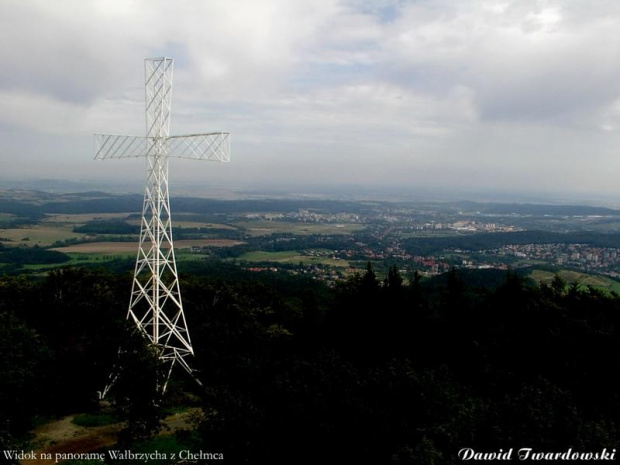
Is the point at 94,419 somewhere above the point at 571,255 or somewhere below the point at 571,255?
above

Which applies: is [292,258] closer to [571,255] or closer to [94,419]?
[571,255]

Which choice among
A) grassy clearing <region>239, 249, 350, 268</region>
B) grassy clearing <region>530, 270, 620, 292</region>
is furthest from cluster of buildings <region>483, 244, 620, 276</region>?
grassy clearing <region>239, 249, 350, 268</region>

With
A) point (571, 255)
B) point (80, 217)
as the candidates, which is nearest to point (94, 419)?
point (571, 255)

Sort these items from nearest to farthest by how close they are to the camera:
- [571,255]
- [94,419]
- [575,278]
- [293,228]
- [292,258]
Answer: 1. [94,419]
2. [575,278]
3. [292,258]
4. [571,255]
5. [293,228]

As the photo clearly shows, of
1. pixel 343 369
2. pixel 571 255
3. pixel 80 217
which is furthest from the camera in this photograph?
pixel 80 217

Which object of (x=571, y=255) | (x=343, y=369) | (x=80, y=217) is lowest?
(x=571, y=255)

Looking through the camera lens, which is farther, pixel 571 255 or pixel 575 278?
pixel 571 255

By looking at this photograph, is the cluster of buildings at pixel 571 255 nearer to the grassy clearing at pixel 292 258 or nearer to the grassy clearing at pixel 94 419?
the grassy clearing at pixel 292 258

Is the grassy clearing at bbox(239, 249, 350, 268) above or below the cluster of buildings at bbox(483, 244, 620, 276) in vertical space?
below

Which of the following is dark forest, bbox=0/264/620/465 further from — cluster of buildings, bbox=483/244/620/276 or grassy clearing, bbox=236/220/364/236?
grassy clearing, bbox=236/220/364/236
